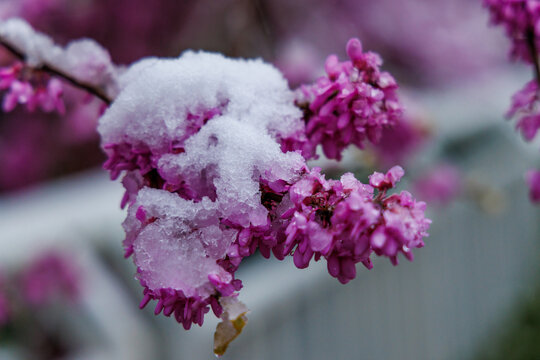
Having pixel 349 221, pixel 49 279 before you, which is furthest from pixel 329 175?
pixel 49 279

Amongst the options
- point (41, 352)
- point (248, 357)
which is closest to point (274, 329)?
point (248, 357)

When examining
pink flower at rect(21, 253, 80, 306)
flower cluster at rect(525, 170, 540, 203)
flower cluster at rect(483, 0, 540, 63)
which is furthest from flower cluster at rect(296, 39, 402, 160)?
pink flower at rect(21, 253, 80, 306)

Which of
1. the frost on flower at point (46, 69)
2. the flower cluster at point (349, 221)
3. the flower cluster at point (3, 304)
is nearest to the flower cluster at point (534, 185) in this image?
the flower cluster at point (349, 221)

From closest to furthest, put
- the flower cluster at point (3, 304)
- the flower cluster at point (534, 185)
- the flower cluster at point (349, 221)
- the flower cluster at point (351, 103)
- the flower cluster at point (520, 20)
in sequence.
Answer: the flower cluster at point (349, 221)
the flower cluster at point (351, 103)
the flower cluster at point (520, 20)
the flower cluster at point (534, 185)
the flower cluster at point (3, 304)

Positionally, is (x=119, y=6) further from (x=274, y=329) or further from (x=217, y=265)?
(x=217, y=265)

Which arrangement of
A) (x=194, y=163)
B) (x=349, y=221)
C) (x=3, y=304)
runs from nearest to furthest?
(x=349, y=221)
(x=194, y=163)
(x=3, y=304)

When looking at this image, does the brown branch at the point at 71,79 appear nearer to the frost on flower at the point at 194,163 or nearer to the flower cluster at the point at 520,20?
the frost on flower at the point at 194,163

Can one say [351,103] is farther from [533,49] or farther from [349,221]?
[533,49]
